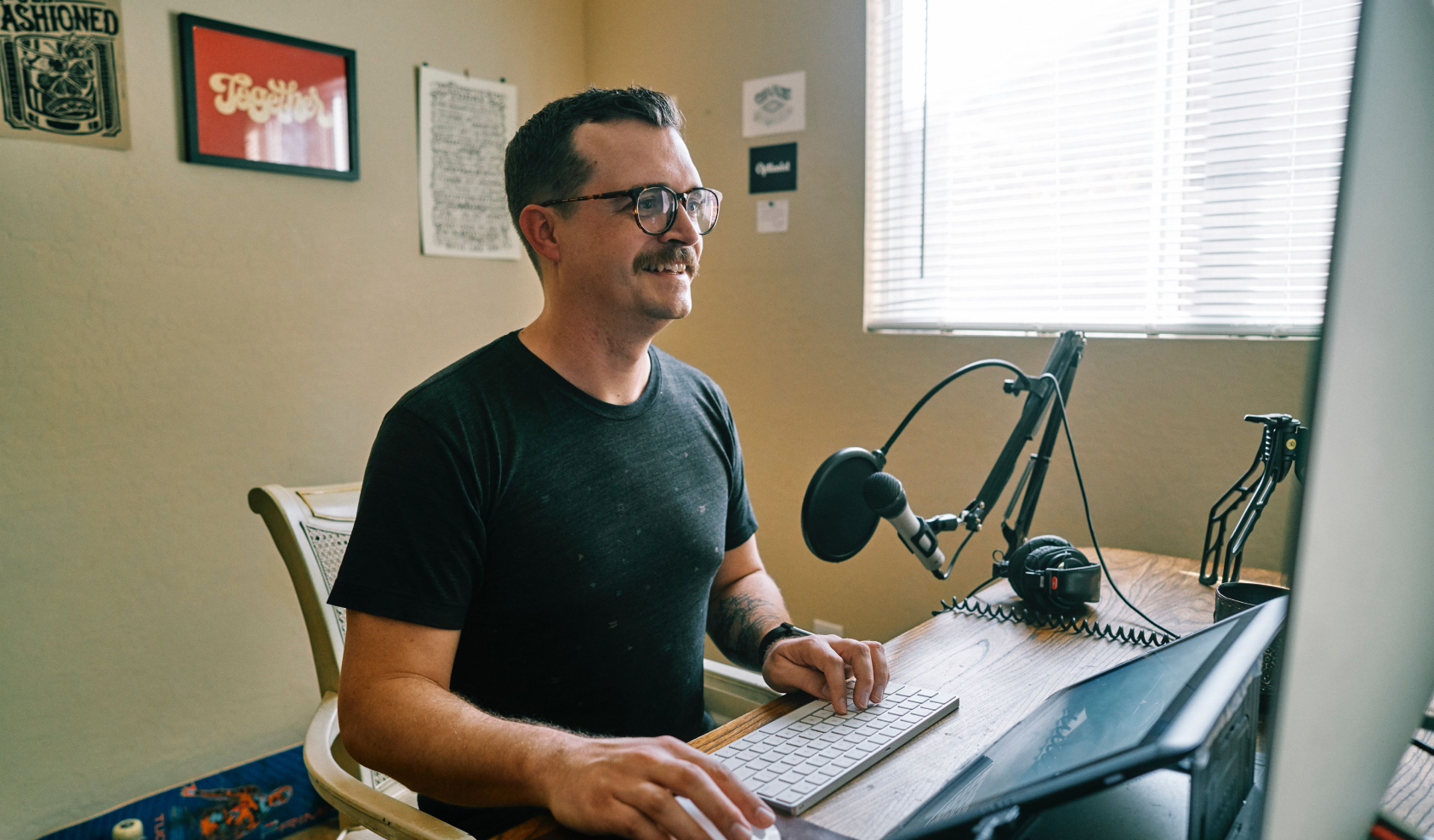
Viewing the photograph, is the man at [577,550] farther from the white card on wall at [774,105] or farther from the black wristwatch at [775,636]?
the white card on wall at [774,105]

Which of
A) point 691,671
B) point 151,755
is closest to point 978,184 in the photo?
point 691,671

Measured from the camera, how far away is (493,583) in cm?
110

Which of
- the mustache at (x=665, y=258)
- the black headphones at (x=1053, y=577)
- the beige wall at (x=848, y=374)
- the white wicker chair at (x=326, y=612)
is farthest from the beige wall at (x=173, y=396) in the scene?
the black headphones at (x=1053, y=577)

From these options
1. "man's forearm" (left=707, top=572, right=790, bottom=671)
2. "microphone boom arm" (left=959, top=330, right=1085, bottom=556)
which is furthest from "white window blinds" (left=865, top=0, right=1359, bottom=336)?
"man's forearm" (left=707, top=572, right=790, bottom=671)

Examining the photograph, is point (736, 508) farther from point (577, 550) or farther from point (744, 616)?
point (577, 550)

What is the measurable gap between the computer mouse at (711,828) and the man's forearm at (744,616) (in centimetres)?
54

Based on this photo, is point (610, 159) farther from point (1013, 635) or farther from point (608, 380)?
point (1013, 635)

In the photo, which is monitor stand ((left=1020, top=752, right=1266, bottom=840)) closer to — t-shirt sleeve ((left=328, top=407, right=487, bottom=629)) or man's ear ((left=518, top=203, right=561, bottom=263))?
t-shirt sleeve ((left=328, top=407, right=487, bottom=629))

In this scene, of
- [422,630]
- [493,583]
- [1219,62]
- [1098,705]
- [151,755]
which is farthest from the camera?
[151,755]

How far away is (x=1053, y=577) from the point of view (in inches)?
51.6

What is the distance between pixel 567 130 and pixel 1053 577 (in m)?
1.03

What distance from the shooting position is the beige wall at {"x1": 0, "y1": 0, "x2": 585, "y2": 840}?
1.92 meters

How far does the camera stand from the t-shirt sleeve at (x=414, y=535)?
0.97 metres

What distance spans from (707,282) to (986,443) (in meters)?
1.07
